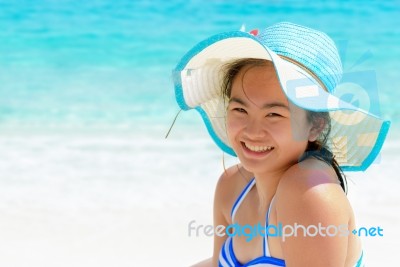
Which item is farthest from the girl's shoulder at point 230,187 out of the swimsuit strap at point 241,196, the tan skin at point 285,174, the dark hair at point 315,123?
the dark hair at point 315,123

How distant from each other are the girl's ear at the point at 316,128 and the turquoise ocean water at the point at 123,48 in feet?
7.90

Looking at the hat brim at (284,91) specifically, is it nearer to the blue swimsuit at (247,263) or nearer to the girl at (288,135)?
the girl at (288,135)

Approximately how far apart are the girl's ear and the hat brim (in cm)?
5

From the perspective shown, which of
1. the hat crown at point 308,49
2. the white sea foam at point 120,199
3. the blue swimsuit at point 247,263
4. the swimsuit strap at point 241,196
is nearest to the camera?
the hat crown at point 308,49

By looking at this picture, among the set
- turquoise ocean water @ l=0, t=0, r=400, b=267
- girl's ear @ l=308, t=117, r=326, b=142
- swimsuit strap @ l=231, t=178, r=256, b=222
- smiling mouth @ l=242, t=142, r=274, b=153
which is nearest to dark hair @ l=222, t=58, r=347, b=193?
girl's ear @ l=308, t=117, r=326, b=142

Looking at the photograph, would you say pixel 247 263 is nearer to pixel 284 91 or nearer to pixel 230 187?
pixel 230 187

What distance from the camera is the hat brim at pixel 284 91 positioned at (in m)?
1.95

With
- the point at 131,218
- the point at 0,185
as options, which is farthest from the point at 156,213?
the point at 0,185

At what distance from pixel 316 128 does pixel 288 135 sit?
13 centimetres

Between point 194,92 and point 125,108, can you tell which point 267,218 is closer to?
point 194,92

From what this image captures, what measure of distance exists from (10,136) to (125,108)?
120cm

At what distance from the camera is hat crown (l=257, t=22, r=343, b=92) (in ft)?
6.76

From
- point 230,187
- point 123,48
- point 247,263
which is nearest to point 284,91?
point 247,263

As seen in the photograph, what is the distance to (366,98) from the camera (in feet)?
7.69
